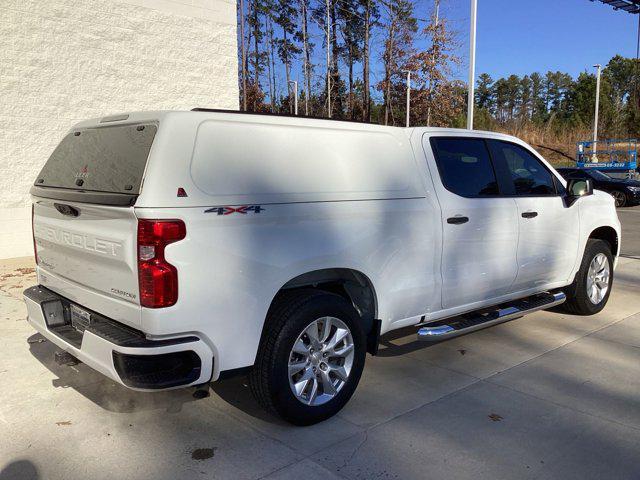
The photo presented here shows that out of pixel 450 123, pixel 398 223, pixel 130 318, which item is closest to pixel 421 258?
pixel 398 223

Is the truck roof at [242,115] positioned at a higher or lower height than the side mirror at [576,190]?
higher

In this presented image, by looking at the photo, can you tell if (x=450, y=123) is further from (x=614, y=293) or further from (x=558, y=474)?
(x=558, y=474)

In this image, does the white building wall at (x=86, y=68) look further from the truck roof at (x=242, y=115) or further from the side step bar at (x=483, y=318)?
the side step bar at (x=483, y=318)

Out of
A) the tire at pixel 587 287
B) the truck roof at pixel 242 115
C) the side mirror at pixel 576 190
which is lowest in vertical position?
the tire at pixel 587 287

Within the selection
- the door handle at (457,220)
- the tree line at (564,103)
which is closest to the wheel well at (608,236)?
the door handle at (457,220)

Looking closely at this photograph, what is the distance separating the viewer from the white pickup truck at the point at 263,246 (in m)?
3.04

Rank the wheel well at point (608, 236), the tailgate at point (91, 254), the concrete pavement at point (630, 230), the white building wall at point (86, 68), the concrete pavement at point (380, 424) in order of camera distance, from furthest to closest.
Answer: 1. the concrete pavement at point (630, 230)
2. the white building wall at point (86, 68)
3. the wheel well at point (608, 236)
4. the concrete pavement at point (380, 424)
5. the tailgate at point (91, 254)

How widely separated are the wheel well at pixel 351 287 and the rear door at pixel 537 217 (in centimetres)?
169

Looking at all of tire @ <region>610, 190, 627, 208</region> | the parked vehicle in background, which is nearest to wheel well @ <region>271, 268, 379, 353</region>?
the parked vehicle in background

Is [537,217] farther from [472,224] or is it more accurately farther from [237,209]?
[237,209]

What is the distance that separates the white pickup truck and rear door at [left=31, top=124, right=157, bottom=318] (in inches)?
0.5

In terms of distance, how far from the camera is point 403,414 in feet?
12.7

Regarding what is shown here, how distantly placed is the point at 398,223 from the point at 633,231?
38.3 feet

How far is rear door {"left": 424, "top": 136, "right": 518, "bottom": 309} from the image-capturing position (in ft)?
14.5
